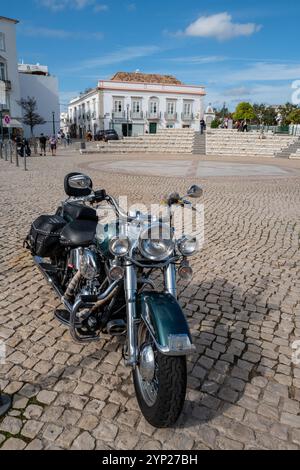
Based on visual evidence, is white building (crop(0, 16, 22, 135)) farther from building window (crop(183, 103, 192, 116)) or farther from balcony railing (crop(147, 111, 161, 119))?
building window (crop(183, 103, 192, 116))

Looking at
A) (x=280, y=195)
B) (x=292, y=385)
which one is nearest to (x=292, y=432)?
(x=292, y=385)

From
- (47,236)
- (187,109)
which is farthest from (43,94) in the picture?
(47,236)

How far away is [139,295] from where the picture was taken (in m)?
2.38

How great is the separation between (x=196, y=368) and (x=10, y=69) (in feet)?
171

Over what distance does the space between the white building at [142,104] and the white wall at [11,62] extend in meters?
12.5

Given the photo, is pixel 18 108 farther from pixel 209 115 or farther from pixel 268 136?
→ pixel 268 136

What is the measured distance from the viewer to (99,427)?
2.23 meters

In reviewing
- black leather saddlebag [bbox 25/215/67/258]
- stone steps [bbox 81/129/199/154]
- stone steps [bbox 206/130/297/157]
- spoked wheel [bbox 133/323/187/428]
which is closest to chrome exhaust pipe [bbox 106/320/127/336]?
spoked wheel [bbox 133/323/187/428]

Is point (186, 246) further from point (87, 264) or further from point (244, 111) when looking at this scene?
point (244, 111)

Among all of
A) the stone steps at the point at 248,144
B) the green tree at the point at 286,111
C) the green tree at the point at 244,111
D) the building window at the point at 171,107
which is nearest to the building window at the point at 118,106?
the building window at the point at 171,107

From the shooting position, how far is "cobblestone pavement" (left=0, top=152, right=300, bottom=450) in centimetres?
219

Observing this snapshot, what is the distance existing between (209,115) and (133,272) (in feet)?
153

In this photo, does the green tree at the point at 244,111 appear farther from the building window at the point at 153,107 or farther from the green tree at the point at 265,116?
the building window at the point at 153,107

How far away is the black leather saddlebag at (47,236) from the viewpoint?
11.2ft
